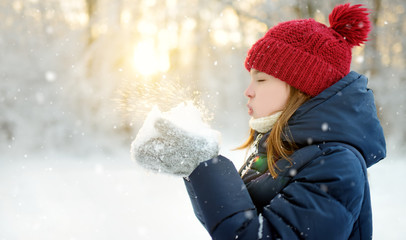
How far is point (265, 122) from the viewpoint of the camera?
145 cm

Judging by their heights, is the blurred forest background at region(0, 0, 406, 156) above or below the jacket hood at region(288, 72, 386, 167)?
below

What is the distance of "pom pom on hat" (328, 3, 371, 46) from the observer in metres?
1.51

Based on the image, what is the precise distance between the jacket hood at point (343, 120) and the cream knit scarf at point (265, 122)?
0.08 metres

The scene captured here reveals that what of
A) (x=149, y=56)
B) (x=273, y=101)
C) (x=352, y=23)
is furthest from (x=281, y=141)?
(x=149, y=56)

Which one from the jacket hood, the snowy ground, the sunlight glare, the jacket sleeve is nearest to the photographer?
the jacket sleeve

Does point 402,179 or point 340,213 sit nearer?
point 340,213

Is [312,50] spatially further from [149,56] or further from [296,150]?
[149,56]

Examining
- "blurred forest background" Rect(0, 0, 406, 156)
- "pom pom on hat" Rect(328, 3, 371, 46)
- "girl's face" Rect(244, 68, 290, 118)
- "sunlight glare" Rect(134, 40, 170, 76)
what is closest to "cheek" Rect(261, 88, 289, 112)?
"girl's face" Rect(244, 68, 290, 118)

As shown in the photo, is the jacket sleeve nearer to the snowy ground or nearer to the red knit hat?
the red knit hat

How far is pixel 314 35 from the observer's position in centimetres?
144

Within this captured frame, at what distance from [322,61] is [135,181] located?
657 centimetres

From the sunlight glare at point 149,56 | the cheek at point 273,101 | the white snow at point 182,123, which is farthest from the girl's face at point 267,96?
the sunlight glare at point 149,56

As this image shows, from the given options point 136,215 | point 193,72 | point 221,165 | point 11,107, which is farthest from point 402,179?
point 11,107

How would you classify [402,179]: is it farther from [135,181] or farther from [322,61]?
[322,61]
